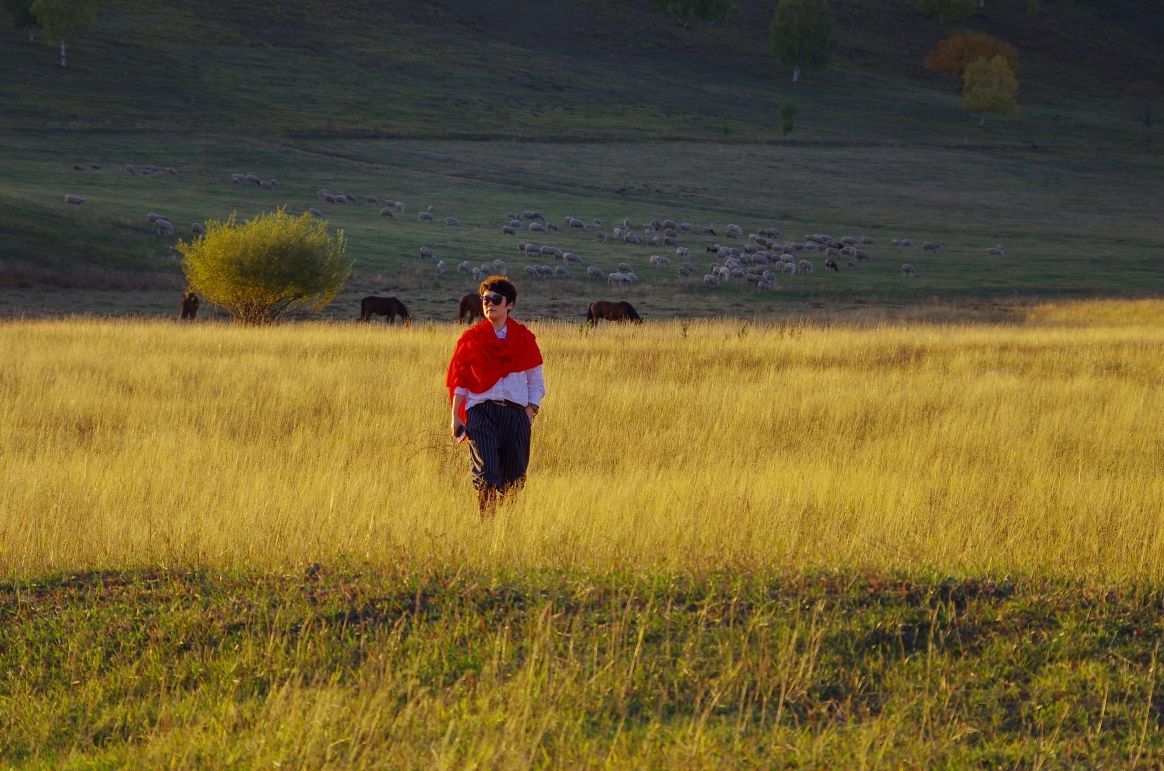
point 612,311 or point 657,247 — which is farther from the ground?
point 657,247

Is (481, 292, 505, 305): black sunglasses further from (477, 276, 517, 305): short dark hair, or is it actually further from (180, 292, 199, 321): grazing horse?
(180, 292, 199, 321): grazing horse

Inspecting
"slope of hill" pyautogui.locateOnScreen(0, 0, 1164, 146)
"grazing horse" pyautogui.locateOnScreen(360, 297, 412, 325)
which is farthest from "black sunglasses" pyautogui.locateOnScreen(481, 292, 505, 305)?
"slope of hill" pyautogui.locateOnScreen(0, 0, 1164, 146)

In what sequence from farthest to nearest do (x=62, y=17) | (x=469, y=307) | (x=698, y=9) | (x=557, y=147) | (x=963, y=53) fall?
1. (x=698, y=9)
2. (x=963, y=53)
3. (x=62, y=17)
4. (x=557, y=147)
5. (x=469, y=307)

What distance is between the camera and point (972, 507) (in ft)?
32.6

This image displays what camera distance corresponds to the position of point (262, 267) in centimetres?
3244

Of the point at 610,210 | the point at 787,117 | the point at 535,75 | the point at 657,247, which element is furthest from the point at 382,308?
the point at 535,75

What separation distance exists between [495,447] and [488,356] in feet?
2.22

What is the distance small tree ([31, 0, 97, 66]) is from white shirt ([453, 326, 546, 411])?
106519 mm

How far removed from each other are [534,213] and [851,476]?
2072 inches

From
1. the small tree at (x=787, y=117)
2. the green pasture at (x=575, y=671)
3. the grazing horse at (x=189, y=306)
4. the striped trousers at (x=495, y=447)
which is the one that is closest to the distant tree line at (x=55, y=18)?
the small tree at (x=787, y=117)

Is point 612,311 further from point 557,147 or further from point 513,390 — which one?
point 557,147

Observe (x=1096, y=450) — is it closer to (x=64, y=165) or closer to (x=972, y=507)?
(x=972, y=507)

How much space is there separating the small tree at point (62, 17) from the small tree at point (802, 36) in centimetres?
7462

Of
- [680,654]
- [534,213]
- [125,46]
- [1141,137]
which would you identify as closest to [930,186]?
[534,213]
